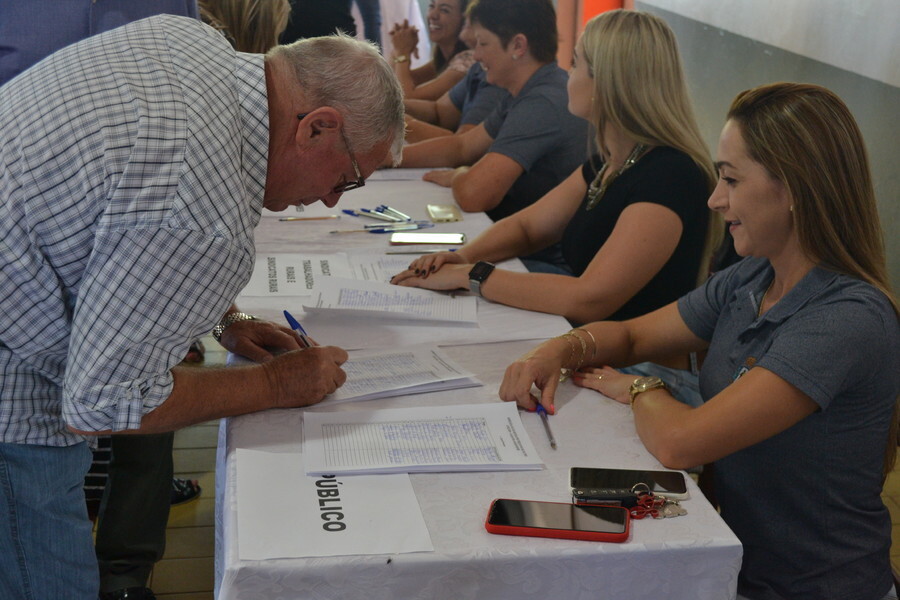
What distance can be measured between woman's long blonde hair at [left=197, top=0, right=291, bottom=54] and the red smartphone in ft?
7.23

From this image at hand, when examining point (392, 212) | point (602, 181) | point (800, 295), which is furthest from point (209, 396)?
point (392, 212)

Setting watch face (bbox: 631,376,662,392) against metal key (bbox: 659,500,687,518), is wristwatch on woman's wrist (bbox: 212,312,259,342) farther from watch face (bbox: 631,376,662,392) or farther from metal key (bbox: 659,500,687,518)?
metal key (bbox: 659,500,687,518)

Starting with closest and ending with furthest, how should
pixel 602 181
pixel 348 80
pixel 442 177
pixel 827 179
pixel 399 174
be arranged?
pixel 348 80, pixel 827 179, pixel 602 181, pixel 442 177, pixel 399 174

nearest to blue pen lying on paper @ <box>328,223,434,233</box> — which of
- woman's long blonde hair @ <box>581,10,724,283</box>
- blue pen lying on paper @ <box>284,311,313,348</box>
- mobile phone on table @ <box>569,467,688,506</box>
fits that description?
woman's long blonde hair @ <box>581,10,724,283</box>

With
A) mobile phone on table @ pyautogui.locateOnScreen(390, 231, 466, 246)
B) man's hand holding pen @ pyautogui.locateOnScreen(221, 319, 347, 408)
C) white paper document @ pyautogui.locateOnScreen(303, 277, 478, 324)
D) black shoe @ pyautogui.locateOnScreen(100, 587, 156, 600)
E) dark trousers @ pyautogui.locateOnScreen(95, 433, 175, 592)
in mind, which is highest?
man's hand holding pen @ pyautogui.locateOnScreen(221, 319, 347, 408)

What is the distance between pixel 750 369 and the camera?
1460 millimetres

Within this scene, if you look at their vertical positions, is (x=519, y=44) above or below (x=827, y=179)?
below

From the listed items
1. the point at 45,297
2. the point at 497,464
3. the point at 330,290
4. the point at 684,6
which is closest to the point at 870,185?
the point at 497,464

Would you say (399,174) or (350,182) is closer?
(350,182)

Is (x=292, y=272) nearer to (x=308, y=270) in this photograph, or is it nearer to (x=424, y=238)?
(x=308, y=270)

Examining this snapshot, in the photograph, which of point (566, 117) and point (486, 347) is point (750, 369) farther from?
point (566, 117)

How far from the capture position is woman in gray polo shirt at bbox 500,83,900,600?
1378 millimetres

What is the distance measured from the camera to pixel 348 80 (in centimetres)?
134

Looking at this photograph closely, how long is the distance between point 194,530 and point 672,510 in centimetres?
169
